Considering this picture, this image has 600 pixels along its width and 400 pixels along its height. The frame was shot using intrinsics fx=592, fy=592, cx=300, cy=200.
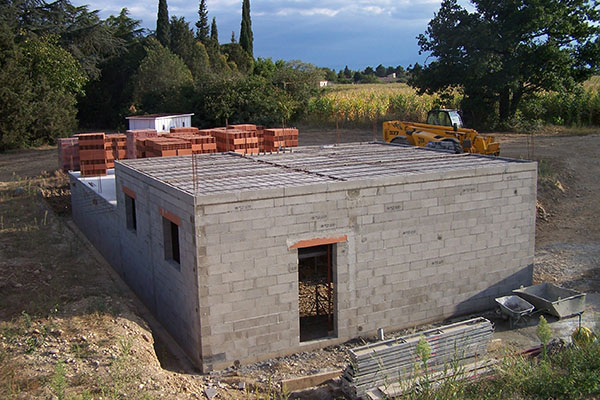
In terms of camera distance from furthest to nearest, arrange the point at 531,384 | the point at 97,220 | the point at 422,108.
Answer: the point at 422,108, the point at 97,220, the point at 531,384

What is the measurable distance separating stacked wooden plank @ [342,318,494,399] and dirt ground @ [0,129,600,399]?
2.18ft

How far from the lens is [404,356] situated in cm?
962

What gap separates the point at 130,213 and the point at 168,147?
2.58 metres

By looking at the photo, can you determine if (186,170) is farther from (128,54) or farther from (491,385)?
(128,54)

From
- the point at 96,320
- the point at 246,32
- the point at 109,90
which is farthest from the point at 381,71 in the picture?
the point at 96,320

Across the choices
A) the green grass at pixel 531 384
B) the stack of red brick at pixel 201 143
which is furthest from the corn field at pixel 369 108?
the green grass at pixel 531 384

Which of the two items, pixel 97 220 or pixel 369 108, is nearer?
pixel 97 220

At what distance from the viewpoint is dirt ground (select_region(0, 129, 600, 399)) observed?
8789mm

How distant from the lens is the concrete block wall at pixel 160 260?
1048cm

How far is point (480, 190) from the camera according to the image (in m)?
12.8

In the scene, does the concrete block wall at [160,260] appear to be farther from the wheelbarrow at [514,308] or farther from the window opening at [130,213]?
the wheelbarrow at [514,308]

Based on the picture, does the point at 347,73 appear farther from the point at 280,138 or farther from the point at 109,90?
the point at 280,138

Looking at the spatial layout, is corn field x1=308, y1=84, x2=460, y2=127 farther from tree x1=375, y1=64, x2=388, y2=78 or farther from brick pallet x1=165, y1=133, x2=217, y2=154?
tree x1=375, y1=64, x2=388, y2=78

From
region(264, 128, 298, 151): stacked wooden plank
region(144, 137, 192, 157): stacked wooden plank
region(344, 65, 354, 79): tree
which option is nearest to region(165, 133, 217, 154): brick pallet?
region(144, 137, 192, 157): stacked wooden plank
